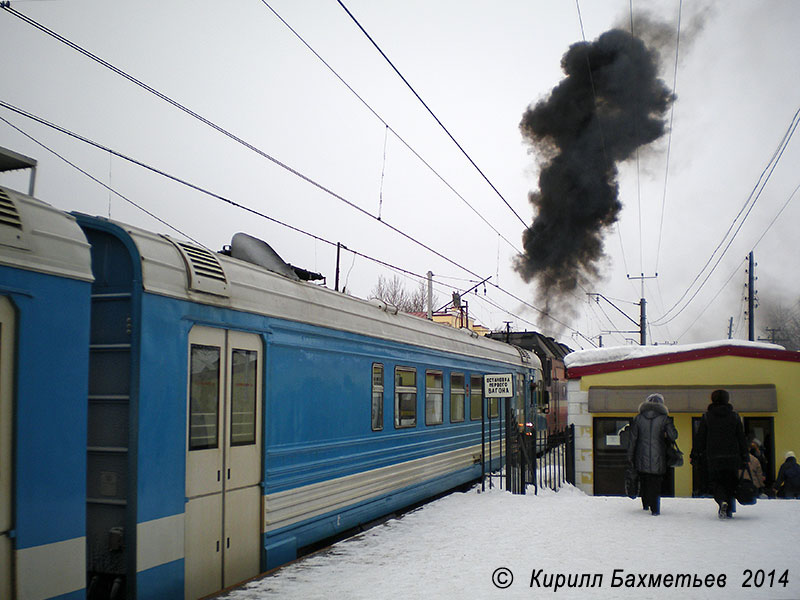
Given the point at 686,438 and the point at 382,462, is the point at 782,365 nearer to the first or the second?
the point at 686,438

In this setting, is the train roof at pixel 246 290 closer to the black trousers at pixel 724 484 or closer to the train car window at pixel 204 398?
the train car window at pixel 204 398

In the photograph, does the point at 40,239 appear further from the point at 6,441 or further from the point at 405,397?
the point at 405,397

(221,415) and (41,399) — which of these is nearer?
(41,399)

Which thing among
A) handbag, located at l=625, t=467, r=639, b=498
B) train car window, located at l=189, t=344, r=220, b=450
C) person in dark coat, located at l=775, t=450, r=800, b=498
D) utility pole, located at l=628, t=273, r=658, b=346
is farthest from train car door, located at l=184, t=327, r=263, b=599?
utility pole, located at l=628, t=273, r=658, b=346

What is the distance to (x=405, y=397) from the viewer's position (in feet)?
34.5

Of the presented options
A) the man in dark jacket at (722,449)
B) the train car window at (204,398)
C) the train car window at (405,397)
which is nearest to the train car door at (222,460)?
the train car window at (204,398)

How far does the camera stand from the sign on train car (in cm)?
1245

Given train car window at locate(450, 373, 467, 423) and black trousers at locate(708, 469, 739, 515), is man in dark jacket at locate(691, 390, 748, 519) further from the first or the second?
train car window at locate(450, 373, 467, 423)

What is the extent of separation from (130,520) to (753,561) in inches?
212

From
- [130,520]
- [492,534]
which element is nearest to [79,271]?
[130,520]

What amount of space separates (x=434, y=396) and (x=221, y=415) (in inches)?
239

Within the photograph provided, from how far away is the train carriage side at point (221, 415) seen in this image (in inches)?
208

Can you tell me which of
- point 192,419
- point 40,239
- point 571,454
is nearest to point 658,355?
point 571,454

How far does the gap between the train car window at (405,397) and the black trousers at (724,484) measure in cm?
403
